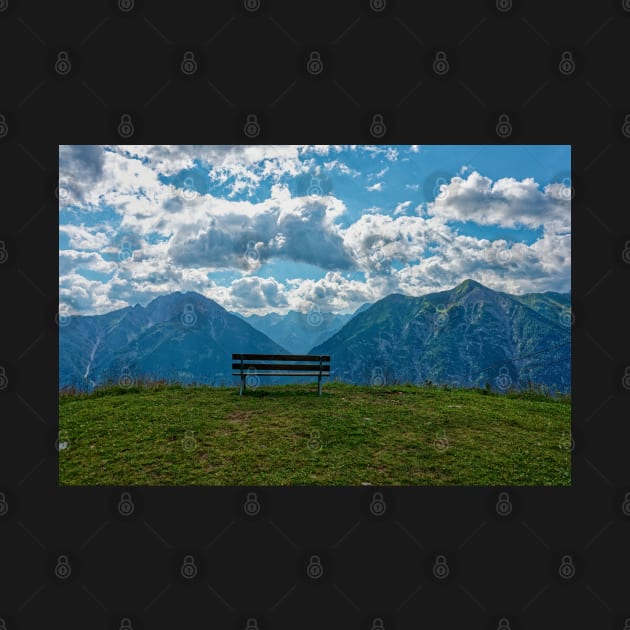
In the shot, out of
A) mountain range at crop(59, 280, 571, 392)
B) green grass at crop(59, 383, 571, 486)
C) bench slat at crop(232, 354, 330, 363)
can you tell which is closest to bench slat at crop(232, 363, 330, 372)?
bench slat at crop(232, 354, 330, 363)

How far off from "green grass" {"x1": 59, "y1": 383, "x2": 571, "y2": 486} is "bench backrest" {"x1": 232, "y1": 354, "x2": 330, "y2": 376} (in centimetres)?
67

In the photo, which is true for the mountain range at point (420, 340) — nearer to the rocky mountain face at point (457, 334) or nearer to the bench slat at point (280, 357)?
the rocky mountain face at point (457, 334)

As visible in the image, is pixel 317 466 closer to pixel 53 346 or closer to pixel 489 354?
pixel 53 346

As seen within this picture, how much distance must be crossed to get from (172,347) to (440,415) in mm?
186421

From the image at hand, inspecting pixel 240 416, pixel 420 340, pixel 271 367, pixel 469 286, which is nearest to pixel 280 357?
pixel 271 367

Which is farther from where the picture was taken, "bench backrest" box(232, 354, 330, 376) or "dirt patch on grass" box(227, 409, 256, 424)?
"bench backrest" box(232, 354, 330, 376)

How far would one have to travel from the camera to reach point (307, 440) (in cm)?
605

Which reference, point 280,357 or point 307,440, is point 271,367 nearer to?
point 280,357

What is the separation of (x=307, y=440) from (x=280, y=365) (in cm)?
350

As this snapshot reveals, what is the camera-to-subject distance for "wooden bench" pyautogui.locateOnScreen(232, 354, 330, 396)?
9.33m

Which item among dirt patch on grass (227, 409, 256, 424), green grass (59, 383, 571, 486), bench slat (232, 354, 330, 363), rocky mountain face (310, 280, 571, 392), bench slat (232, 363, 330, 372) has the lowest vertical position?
green grass (59, 383, 571, 486)

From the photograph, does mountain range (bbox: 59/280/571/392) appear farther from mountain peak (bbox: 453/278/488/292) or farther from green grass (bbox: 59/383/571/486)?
green grass (bbox: 59/383/571/486)

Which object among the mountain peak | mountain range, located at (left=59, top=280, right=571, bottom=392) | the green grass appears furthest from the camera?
the mountain peak

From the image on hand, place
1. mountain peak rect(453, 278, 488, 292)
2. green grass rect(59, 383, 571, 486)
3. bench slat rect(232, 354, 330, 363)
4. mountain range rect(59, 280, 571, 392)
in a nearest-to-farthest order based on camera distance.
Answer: green grass rect(59, 383, 571, 486) < bench slat rect(232, 354, 330, 363) < mountain range rect(59, 280, 571, 392) < mountain peak rect(453, 278, 488, 292)
